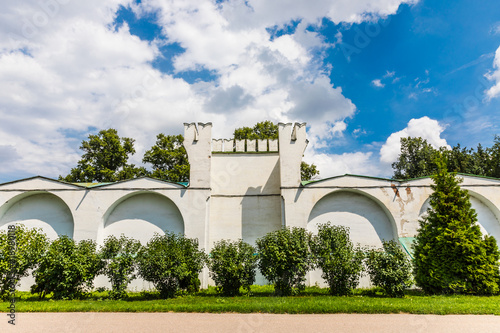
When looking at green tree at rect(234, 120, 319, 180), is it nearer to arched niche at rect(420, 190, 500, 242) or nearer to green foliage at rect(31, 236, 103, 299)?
arched niche at rect(420, 190, 500, 242)

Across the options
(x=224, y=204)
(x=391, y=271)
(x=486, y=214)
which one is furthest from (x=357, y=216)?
(x=224, y=204)

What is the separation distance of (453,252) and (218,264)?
30.7 feet

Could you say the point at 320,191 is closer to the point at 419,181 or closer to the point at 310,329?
the point at 419,181

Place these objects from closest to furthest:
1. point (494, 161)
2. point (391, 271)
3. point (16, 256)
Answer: point (391, 271), point (16, 256), point (494, 161)

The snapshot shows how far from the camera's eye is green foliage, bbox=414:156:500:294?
34.4 ft

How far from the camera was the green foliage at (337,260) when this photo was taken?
10586mm

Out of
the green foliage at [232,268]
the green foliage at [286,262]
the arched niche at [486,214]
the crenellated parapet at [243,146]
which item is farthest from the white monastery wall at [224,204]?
the green foliage at [286,262]

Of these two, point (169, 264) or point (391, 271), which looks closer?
point (391, 271)

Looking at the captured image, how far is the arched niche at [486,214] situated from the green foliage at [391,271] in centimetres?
438

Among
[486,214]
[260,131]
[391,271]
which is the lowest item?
[391,271]

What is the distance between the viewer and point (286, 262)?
1062cm

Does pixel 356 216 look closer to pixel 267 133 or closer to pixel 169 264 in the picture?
pixel 169 264

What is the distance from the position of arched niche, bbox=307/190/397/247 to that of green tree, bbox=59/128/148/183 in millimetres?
20055

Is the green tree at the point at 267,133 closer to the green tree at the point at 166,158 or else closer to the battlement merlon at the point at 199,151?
the green tree at the point at 166,158
